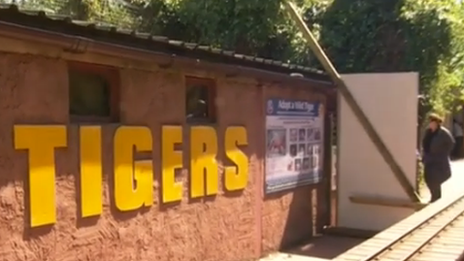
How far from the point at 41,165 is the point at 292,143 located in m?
5.68

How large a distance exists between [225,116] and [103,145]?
8.51 feet

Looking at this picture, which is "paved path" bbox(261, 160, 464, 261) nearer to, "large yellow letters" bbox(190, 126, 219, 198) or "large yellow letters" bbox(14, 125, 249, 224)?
"large yellow letters" bbox(14, 125, 249, 224)

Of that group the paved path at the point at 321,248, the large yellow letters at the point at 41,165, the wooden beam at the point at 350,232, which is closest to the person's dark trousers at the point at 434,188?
the paved path at the point at 321,248

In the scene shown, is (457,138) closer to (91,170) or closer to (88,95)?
(88,95)

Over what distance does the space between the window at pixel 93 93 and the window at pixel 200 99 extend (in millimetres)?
1449

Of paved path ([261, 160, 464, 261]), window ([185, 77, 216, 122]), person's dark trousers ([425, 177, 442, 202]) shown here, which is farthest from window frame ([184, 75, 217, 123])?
person's dark trousers ([425, 177, 442, 202])

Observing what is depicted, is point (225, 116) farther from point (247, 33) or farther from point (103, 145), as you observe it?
point (247, 33)

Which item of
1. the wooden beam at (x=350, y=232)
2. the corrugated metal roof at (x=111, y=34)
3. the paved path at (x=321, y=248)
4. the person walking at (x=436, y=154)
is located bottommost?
the paved path at (x=321, y=248)

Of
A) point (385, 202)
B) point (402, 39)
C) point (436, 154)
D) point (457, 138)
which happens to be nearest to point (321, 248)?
point (385, 202)

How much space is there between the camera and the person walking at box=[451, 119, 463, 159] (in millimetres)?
28641

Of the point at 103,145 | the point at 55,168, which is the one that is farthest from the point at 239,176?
the point at 55,168

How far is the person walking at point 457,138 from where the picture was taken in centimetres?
2864

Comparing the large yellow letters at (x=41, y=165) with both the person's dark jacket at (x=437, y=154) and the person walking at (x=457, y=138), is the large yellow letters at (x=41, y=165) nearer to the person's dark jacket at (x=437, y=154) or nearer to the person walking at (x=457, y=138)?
the person's dark jacket at (x=437, y=154)

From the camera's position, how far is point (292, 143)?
10586mm
